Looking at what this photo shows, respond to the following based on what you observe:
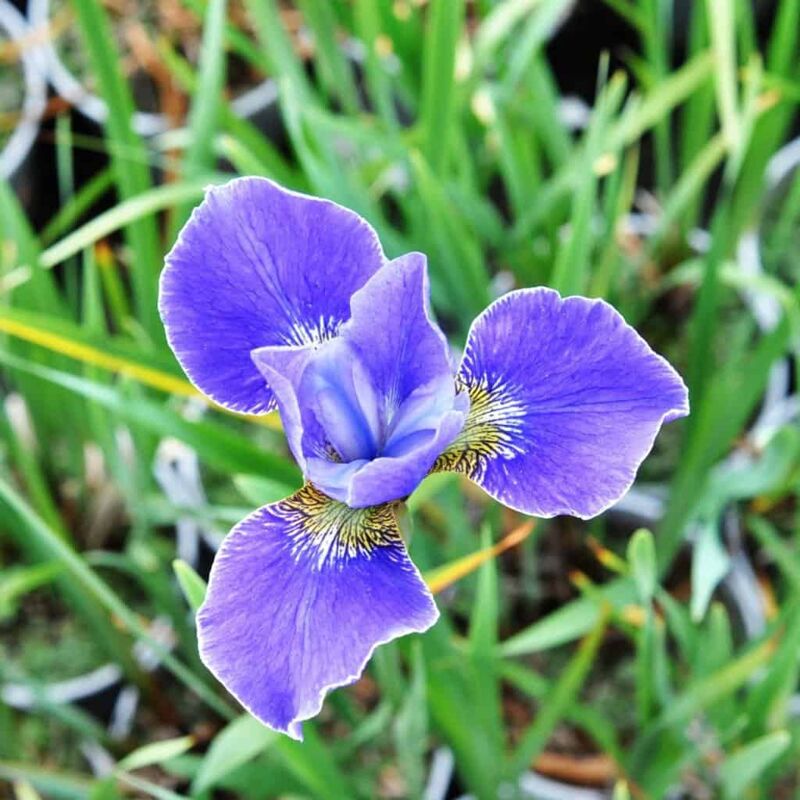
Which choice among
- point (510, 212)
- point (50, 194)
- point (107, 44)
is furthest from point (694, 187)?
point (50, 194)

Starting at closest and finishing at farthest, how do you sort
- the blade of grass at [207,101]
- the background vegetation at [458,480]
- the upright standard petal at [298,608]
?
the upright standard petal at [298,608], the background vegetation at [458,480], the blade of grass at [207,101]

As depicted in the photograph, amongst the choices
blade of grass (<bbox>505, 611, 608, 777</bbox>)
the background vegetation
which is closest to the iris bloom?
the background vegetation

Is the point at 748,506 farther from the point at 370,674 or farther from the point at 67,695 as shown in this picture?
the point at 67,695

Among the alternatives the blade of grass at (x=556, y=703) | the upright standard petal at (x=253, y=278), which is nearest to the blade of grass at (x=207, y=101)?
the upright standard petal at (x=253, y=278)

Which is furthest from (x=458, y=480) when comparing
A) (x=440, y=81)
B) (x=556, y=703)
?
(x=440, y=81)

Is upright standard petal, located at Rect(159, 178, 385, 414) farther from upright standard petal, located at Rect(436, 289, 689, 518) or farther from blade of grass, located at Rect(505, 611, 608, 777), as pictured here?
blade of grass, located at Rect(505, 611, 608, 777)

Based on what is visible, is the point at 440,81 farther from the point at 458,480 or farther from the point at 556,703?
the point at 556,703

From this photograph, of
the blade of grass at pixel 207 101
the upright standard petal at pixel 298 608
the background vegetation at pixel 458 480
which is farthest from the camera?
the blade of grass at pixel 207 101

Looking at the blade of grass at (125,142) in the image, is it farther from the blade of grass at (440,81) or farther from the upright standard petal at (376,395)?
the upright standard petal at (376,395)
